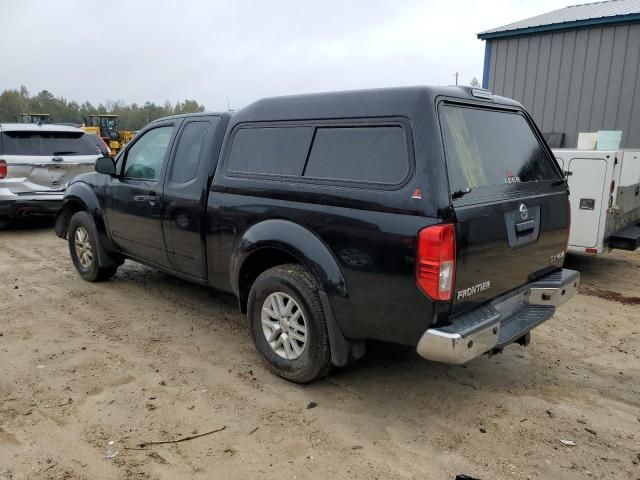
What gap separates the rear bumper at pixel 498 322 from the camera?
277cm

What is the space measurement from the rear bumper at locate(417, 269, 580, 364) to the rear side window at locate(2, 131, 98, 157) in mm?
8053

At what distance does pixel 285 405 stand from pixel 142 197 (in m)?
2.54

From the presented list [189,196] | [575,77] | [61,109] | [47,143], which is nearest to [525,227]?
[189,196]

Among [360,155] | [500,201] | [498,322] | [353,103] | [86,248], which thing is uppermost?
[353,103]

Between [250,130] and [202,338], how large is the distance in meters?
1.81

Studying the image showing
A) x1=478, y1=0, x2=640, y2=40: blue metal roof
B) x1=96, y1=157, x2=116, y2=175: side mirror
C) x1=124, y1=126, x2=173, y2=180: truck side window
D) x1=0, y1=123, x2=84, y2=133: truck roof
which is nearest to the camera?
x1=124, y1=126, x2=173, y2=180: truck side window

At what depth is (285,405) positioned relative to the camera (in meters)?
3.36

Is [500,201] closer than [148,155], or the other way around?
[500,201]

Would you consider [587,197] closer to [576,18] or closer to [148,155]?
[148,155]

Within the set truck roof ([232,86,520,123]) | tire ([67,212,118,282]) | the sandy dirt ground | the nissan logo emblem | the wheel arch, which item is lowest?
the sandy dirt ground

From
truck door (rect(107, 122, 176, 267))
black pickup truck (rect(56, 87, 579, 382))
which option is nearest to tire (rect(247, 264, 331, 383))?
black pickup truck (rect(56, 87, 579, 382))

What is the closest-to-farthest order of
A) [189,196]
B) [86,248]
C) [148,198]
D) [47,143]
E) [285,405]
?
[285,405] → [189,196] → [148,198] → [86,248] → [47,143]

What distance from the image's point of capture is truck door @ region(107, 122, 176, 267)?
4746 mm

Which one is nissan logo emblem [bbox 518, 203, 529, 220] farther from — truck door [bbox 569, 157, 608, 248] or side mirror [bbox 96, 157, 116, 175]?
side mirror [bbox 96, 157, 116, 175]
